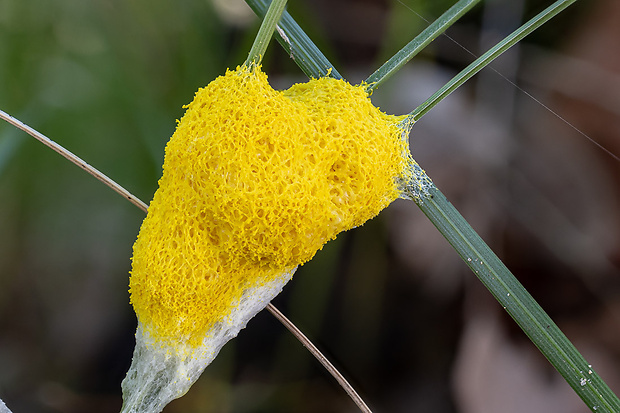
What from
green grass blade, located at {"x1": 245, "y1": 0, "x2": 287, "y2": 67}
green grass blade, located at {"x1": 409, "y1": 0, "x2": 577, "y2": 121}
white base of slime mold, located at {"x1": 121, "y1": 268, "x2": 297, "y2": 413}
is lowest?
white base of slime mold, located at {"x1": 121, "y1": 268, "x2": 297, "y2": 413}

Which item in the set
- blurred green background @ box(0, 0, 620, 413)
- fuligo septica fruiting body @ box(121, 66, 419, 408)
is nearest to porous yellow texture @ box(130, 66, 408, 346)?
fuligo septica fruiting body @ box(121, 66, 419, 408)

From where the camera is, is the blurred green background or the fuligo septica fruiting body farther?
the blurred green background

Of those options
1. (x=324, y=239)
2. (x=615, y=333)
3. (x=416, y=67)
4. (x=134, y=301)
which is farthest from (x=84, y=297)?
(x=615, y=333)

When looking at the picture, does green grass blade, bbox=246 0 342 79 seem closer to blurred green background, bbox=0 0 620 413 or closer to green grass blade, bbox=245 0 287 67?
green grass blade, bbox=245 0 287 67

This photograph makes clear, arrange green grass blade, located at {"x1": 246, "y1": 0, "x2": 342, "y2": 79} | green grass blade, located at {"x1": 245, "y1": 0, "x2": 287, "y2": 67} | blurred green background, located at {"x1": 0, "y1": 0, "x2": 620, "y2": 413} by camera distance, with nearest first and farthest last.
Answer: green grass blade, located at {"x1": 245, "y1": 0, "x2": 287, "y2": 67}
green grass blade, located at {"x1": 246, "y1": 0, "x2": 342, "y2": 79}
blurred green background, located at {"x1": 0, "y1": 0, "x2": 620, "y2": 413}

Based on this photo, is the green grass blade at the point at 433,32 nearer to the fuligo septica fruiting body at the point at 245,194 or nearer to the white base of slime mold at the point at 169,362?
the fuligo septica fruiting body at the point at 245,194

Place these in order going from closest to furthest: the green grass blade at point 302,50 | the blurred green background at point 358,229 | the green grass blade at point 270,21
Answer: the green grass blade at point 270,21 < the green grass blade at point 302,50 < the blurred green background at point 358,229

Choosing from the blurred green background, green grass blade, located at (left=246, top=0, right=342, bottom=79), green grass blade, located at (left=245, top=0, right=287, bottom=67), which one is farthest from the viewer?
the blurred green background

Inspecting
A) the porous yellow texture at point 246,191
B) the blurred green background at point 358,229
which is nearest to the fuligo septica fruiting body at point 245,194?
the porous yellow texture at point 246,191
